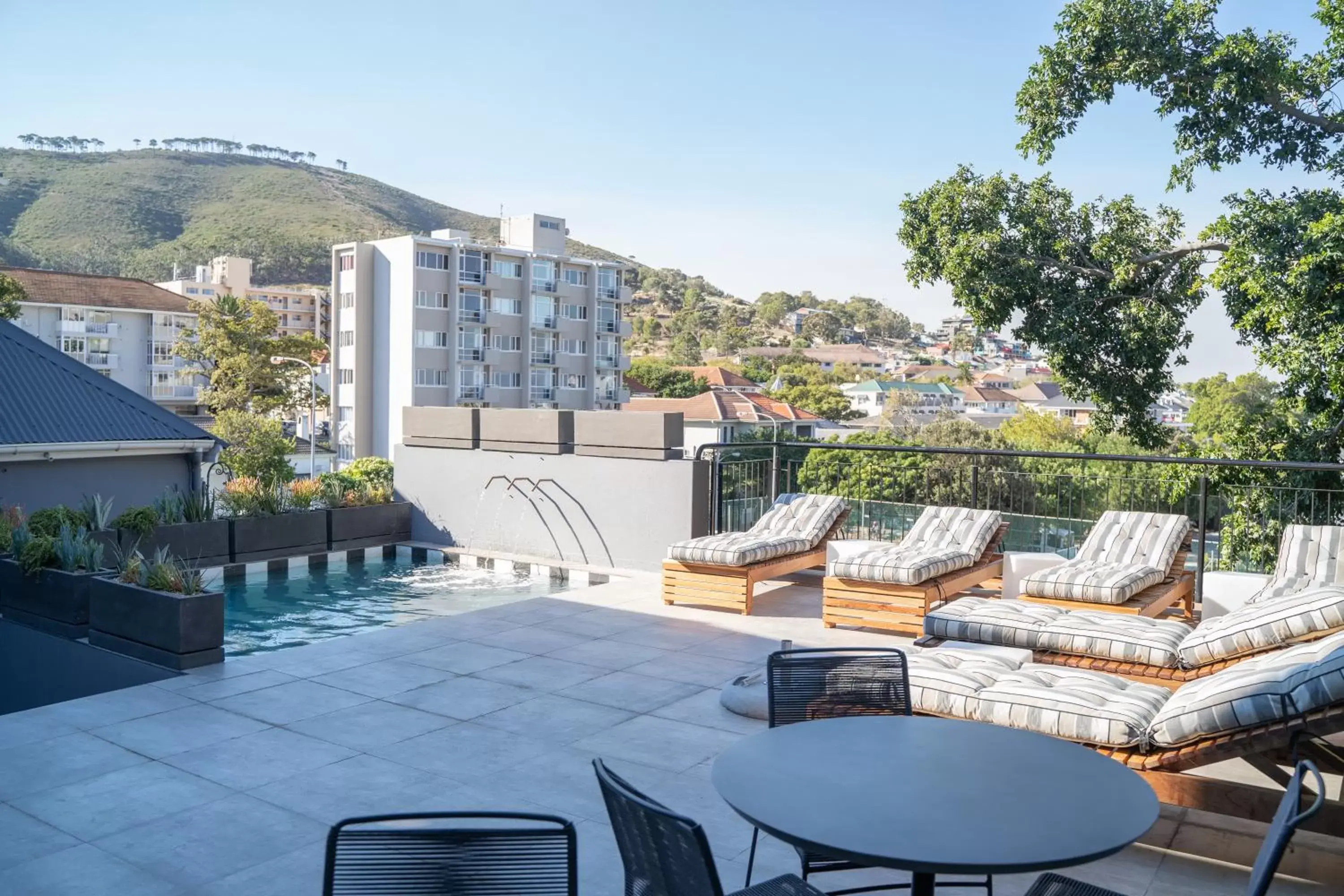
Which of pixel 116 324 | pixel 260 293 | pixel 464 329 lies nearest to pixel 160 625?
pixel 464 329

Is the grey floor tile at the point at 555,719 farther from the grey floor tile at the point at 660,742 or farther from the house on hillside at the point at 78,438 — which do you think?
the house on hillside at the point at 78,438

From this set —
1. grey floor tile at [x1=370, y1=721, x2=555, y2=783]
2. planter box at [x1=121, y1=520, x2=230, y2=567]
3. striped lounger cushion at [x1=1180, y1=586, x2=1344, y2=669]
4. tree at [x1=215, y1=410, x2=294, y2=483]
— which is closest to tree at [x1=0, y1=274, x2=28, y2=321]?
tree at [x1=215, y1=410, x2=294, y2=483]

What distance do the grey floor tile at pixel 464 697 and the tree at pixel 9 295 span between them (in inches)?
1009

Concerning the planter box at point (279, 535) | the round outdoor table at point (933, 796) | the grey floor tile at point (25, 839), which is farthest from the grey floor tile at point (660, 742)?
the planter box at point (279, 535)

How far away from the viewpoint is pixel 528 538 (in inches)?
425

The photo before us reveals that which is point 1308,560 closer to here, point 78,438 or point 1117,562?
point 1117,562

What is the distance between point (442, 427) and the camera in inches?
455

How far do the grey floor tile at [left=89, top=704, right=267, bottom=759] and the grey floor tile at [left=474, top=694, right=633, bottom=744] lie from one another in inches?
43.2

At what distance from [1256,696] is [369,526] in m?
9.54

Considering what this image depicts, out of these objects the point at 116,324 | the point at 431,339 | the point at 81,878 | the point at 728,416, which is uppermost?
the point at 116,324

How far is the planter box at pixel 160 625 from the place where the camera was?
227 inches

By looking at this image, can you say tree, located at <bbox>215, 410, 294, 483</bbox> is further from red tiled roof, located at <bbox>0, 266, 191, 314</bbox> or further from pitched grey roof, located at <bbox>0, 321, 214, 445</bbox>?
red tiled roof, located at <bbox>0, 266, 191, 314</bbox>

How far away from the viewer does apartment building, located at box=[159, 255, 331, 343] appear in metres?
75.2

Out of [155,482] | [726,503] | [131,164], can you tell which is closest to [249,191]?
[131,164]
